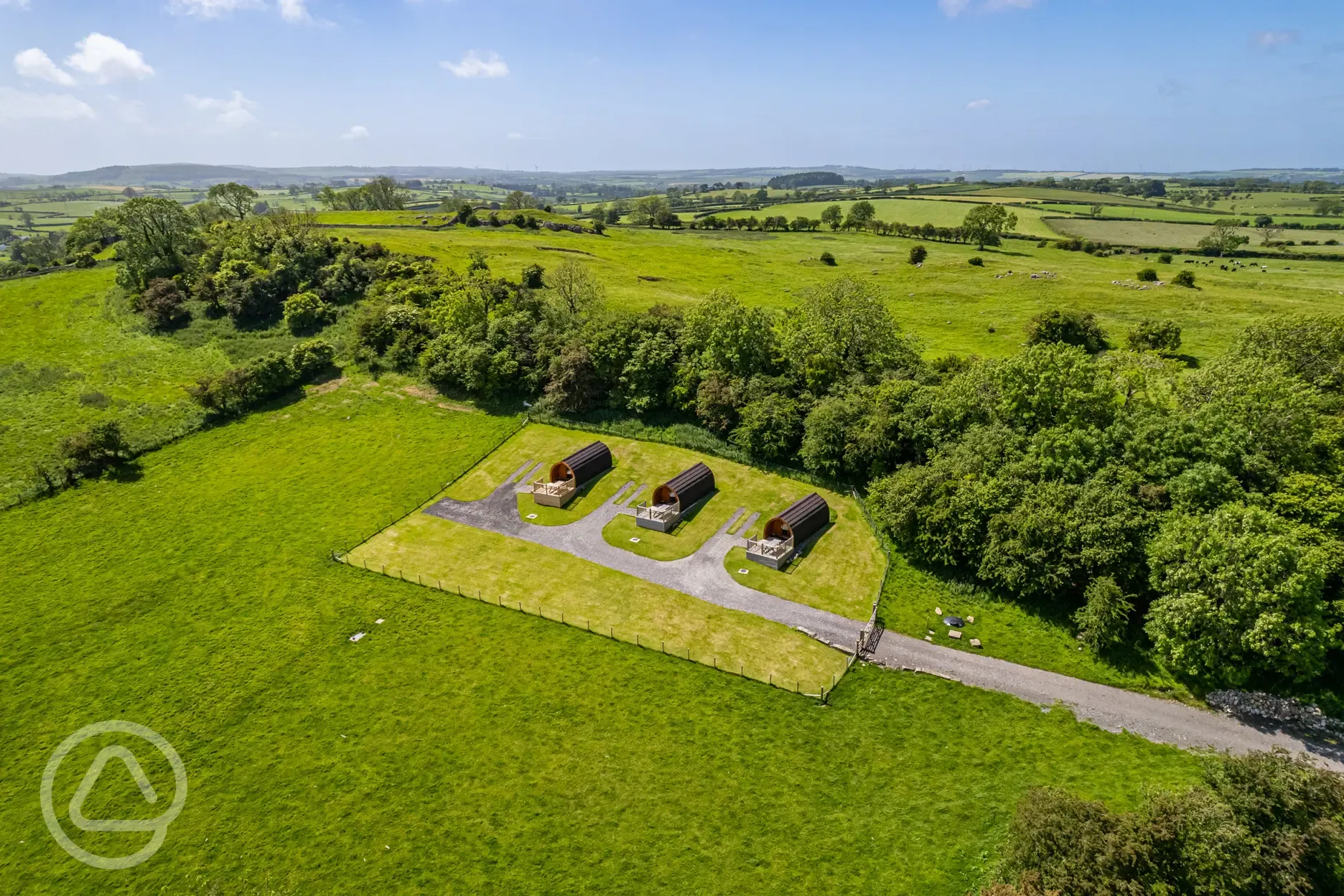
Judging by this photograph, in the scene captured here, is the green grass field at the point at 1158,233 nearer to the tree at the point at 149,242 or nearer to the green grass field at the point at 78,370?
the green grass field at the point at 78,370

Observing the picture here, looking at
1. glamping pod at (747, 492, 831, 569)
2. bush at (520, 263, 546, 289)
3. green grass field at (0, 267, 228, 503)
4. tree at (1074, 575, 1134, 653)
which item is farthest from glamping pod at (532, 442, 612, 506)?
bush at (520, 263, 546, 289)

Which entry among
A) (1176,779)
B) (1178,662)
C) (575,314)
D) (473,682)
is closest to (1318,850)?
(1176,779)

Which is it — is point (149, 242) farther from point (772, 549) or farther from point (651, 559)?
point (772, 549)

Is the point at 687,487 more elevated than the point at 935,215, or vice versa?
the point at 935,215

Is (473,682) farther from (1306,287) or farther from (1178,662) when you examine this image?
(1306,287)

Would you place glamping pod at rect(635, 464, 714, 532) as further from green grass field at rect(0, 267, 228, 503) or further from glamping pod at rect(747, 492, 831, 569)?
green grass field at rect(0, 267, 228, 503)

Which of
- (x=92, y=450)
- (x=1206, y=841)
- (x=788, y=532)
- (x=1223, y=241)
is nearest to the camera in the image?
(x=1206, y=841)

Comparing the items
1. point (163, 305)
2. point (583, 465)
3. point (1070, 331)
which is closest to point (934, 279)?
point (1070, 331)
